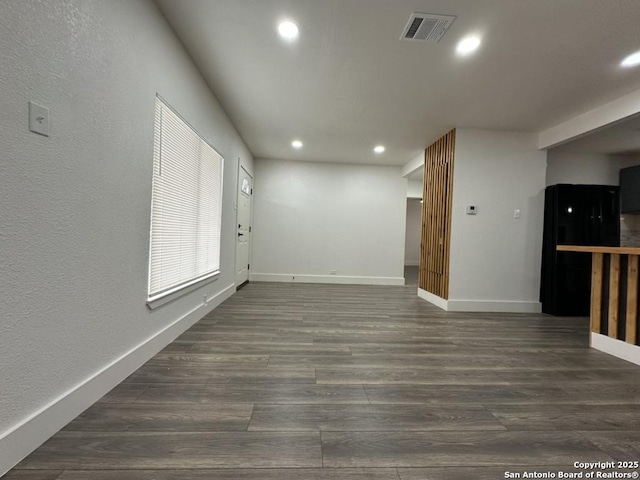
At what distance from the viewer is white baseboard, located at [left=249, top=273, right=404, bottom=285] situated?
6359mm

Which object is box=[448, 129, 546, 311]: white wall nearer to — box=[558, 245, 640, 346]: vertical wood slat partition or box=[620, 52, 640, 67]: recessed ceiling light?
box=[558, 245, 640, 346]: vertical wood slat partition

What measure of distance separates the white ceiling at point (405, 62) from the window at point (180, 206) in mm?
771

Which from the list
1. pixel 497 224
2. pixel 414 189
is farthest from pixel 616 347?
pixel 414 189

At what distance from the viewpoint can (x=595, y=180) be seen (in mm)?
5016

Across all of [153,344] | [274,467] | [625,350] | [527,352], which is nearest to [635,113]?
[625,350]

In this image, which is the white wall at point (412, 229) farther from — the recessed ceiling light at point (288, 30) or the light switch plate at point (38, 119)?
the light switch plate at point (38, 119)

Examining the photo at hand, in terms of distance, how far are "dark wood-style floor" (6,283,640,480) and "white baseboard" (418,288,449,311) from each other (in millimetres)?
1244

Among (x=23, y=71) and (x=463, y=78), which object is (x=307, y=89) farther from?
(x=23, y=71)

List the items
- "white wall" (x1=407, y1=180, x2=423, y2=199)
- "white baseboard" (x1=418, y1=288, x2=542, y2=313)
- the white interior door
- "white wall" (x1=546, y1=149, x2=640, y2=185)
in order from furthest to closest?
"white wall" (x1=407, y1=180, x2=423, y2=199) → the white interior door → "white wall" (x1=546, y1=149, x2=640, y2=185) → "white baseboard" (x1=418, y1=288, x2=542, y2=313)

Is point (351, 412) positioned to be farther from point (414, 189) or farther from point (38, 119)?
point (414, 189)

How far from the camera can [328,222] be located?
6.42 m

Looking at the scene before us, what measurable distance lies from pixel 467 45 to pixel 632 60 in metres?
1.52

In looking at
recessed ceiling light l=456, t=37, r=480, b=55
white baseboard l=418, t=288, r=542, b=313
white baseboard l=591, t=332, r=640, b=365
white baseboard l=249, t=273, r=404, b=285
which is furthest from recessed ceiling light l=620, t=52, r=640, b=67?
white baseboard l=249, t=273, r=404, b=285

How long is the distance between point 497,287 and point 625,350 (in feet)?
5.70
